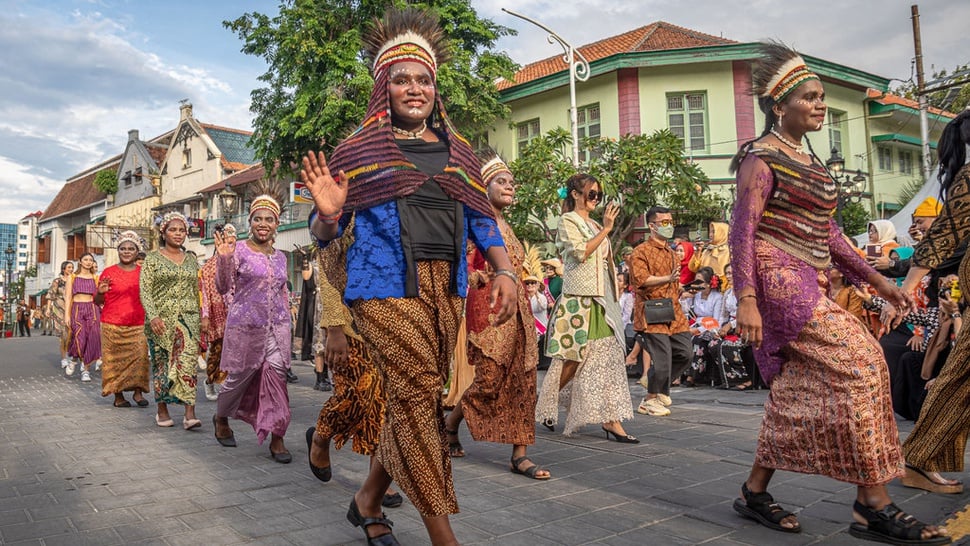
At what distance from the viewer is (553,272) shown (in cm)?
1122

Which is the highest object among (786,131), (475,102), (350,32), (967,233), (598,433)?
(350,32)

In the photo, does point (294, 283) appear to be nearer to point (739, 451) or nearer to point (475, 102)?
point (475, 102)

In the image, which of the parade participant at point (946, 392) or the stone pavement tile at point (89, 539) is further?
the parade participant at point (946, 392)

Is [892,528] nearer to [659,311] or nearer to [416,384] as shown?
[416,384]

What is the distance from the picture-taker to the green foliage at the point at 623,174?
16.5 meters

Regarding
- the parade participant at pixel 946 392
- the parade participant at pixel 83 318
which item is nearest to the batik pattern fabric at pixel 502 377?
the parade participant at pixel 946 392

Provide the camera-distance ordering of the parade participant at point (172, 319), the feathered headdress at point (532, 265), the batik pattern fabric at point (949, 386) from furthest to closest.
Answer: the parade participant at point (172, 319)
the feathered headdress at point (532, 265)
the batik pattern fabric at point (949, 386)

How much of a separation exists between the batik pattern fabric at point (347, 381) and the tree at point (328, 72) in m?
16.0

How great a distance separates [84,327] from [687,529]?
39.5 feet

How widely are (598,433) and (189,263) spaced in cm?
430

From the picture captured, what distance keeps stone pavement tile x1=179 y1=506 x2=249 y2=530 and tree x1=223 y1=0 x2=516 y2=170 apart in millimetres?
16184

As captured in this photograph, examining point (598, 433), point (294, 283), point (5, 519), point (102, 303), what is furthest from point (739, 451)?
point (294, 283)

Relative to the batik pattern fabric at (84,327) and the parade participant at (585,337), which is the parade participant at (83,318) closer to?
the batik pattern fabric at (84,327)

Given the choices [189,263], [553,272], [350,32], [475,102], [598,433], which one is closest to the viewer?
[598,433]
